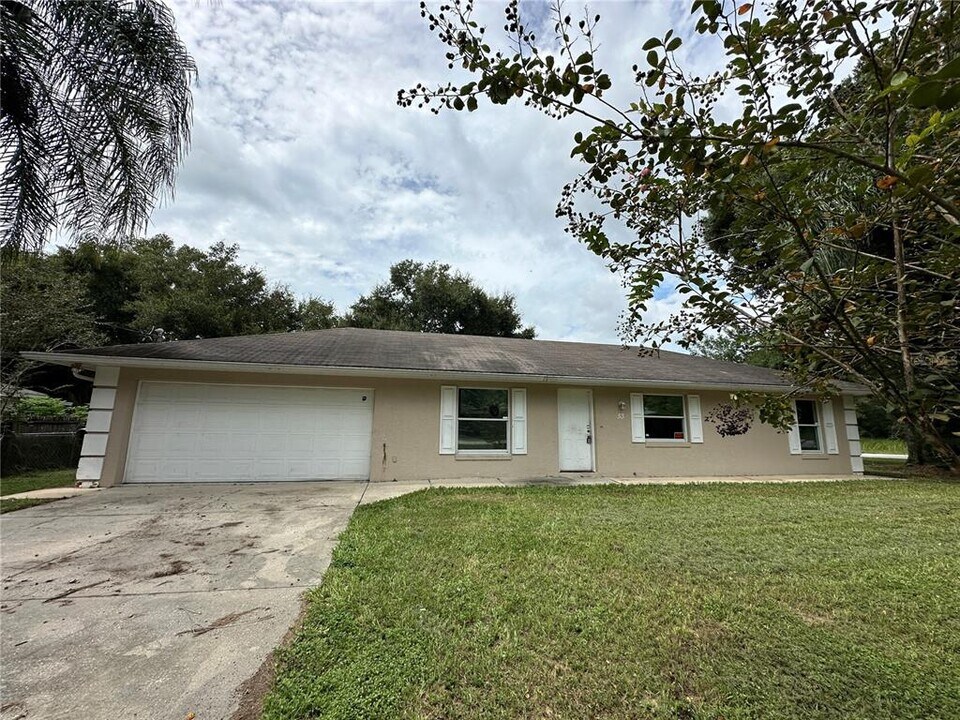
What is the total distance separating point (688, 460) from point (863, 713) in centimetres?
924

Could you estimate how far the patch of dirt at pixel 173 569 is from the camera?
13.4ft

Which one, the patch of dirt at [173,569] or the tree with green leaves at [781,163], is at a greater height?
the tree with green leaves at [781,163]

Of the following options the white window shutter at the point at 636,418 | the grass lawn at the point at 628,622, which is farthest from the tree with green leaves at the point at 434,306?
the grass lawn at the point at 628,622

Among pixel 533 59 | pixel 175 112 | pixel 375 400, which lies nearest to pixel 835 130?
pixel 533 59

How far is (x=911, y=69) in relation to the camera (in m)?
1.42

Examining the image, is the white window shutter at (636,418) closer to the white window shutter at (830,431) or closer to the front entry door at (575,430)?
the front entry door at (575,430)

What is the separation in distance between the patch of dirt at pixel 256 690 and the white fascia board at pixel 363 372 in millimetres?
6546

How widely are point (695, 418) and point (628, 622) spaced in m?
9.20

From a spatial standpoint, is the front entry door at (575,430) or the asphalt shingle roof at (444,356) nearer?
the asphalt shingle roof at (444,356)

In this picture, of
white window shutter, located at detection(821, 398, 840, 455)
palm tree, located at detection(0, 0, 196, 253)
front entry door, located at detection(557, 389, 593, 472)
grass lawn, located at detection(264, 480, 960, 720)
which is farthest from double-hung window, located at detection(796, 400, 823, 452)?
palm tree, located at detection(0, 0, 196, 253)

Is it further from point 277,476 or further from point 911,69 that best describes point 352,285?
point 911,69

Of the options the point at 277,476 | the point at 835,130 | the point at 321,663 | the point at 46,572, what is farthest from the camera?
the point at 277,476

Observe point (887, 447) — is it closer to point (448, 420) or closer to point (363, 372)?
point (448, 420)

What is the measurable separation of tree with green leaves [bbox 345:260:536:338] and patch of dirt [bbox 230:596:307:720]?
22.8 m
